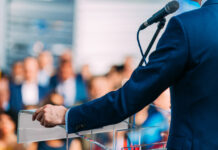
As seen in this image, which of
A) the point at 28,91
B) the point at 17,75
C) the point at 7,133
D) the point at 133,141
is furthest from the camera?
the point at 17,75

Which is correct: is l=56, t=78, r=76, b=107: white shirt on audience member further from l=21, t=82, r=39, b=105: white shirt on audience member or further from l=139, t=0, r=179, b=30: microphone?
l=139, t=0, r=179, b=30: microphone

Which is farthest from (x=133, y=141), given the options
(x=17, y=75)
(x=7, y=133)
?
(x=17, y=75)

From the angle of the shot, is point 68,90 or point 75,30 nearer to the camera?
point 68,90

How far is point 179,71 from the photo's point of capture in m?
1.13

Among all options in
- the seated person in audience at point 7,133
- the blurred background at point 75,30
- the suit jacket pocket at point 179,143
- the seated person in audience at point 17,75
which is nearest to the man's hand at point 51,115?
the suit jacket pocket at point 179,143

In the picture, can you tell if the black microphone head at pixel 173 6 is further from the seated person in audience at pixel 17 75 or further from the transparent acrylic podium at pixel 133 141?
the seated person in audience at pixel 17 75

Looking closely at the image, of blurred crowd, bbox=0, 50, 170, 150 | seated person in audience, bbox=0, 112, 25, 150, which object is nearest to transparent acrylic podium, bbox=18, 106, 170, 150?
blurred crowd, bbox=0, 50, 170, 150

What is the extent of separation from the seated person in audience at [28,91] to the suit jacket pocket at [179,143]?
344 centimetres

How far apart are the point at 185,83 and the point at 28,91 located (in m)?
3.87

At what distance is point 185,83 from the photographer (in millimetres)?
1171

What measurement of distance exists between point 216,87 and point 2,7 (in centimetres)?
739

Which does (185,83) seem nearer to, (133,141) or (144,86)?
(144,86)

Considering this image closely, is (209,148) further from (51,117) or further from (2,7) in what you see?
(2,7)

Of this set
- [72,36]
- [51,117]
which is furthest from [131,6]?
[51,117]
